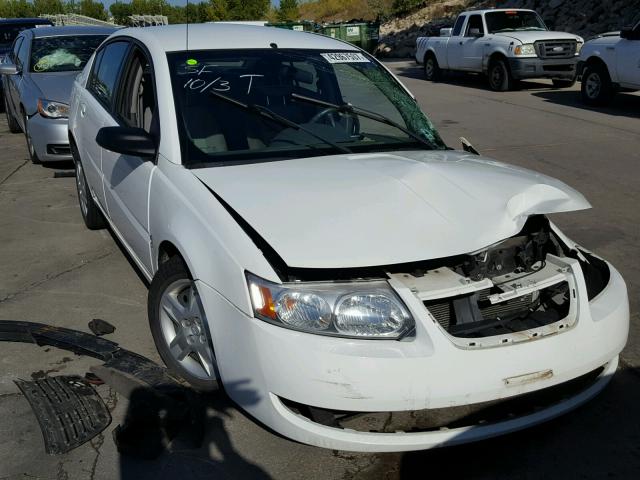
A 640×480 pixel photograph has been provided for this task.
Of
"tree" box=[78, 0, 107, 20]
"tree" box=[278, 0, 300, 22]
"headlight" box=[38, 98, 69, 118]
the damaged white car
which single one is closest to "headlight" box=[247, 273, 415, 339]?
the damaged white car

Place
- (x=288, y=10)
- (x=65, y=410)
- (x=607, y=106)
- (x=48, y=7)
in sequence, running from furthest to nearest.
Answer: (x=48, y=7) < (x=288, y=10) < (x=607, y=106) < (x=65, y=410)

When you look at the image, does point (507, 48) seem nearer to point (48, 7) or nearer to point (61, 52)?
point (61, 52)

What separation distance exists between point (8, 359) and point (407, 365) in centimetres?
242

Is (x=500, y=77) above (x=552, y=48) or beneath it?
beneath

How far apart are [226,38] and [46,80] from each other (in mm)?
5501

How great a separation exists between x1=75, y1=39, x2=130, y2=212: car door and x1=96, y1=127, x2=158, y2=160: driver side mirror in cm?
111

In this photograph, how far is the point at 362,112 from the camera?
13.7ft

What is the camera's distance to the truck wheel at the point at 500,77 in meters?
15.7

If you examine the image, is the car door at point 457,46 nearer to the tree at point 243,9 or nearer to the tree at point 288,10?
the tree at point 243,9

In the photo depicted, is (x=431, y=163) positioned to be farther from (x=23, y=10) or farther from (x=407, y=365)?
(x=23, y=10)

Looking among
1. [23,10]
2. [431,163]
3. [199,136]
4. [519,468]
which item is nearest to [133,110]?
[199,136]

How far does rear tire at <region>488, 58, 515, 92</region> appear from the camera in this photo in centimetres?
1570

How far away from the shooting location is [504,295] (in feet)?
9.60

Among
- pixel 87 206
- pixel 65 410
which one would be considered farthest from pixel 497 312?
pixel 87 206
